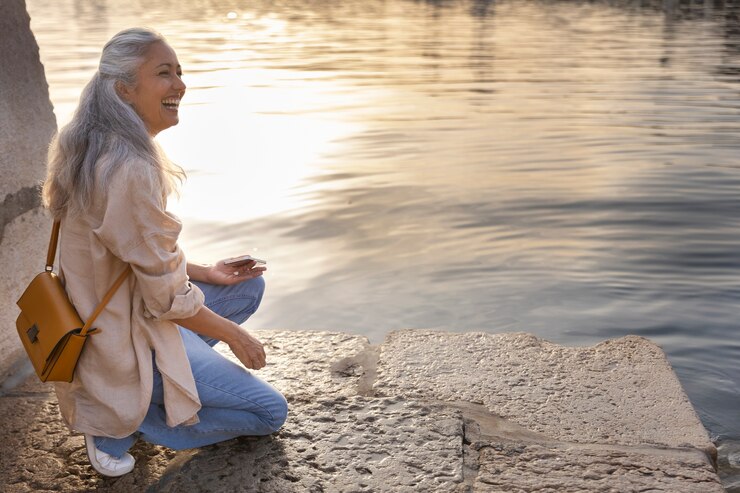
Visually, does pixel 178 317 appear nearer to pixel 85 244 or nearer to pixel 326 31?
pixel 85 244

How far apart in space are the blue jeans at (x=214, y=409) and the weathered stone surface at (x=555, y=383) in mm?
569

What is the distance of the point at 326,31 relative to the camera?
2689 centimetres

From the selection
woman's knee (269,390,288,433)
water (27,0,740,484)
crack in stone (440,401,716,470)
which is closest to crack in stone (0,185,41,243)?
woman's knee (269,390,288,433)

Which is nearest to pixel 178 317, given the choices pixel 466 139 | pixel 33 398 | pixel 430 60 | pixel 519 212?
pixel 33 398

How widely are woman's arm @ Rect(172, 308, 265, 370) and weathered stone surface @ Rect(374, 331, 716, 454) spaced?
69 cm

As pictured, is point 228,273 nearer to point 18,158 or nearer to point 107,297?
point 107,297

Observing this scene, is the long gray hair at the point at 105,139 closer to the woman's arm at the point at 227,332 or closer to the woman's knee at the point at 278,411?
the woman's arm at the point at 227,332

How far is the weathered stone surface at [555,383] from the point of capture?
2.91 metres

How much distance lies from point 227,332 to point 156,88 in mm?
733

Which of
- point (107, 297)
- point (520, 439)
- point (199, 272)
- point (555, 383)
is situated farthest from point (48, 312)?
point (555, 383)

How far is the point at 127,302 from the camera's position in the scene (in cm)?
245

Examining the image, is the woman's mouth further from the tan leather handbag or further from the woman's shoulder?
the tan leather handbag

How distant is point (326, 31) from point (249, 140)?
17625mm

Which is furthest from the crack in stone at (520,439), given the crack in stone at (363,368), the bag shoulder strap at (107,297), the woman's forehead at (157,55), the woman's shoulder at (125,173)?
the woman's forehead at (157,55)
